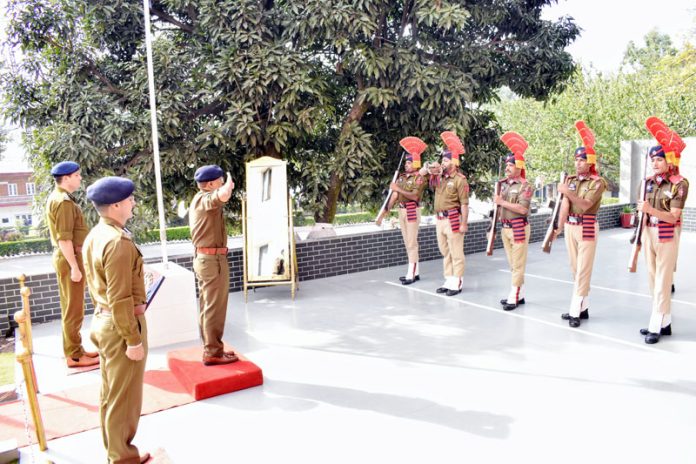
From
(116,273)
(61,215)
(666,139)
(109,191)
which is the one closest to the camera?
(116,273)

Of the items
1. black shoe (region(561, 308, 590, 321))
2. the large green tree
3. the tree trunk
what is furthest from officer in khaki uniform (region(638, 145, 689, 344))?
the tree trunk

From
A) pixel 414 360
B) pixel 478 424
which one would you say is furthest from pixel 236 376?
pixel 478 424

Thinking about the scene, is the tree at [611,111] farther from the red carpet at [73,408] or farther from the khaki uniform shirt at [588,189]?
the red carpet at [73,408]

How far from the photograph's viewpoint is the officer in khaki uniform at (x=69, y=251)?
4488 mm

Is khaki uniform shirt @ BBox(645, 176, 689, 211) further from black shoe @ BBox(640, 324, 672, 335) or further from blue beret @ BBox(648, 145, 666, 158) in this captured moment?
black shoe @ BBox(640, 324, 672, 335)

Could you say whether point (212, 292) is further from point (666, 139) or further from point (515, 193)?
point (666, 139)

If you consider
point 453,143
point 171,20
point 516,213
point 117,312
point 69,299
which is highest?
point 171,20

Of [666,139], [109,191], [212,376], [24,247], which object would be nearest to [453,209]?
[666,139]

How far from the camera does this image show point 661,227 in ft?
16.1

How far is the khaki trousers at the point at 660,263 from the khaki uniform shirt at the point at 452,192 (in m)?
2.28

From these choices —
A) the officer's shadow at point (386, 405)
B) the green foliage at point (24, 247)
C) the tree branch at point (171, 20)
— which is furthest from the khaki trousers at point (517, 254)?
the green foliage at point (24, 247)

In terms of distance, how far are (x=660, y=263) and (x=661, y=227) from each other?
0.32 m

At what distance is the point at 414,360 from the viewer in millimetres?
4727

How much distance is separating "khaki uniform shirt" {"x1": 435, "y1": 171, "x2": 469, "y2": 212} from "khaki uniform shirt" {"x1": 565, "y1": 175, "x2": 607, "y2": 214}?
4.90ft
